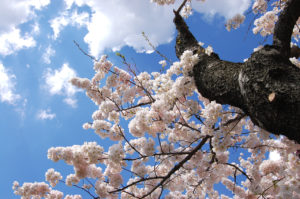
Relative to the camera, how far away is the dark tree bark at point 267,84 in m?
1.25

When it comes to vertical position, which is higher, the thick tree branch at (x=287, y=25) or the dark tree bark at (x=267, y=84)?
the thick tree branch at (x=287, y=25)

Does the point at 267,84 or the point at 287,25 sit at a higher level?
the point at 287,25

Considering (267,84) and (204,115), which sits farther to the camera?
(204,115)

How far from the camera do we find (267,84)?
4.39 ft

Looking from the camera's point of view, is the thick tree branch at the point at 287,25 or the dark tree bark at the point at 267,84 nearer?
the dark tree bark at the point at 267,84

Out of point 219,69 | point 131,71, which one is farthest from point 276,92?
point 131,71

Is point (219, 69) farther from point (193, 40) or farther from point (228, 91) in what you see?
point (193, 40)

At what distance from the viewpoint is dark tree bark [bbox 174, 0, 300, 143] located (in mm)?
1247

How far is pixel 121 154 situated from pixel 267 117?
1.68 metres

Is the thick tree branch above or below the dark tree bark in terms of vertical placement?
above

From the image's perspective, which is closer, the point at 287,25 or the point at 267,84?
the point at 267,84

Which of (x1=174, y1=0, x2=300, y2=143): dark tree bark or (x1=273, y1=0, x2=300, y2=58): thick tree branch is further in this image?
(x1=273, y1=0, x2=300, y2=58): thick tree branch

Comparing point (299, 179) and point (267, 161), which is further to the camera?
point (267, 161)

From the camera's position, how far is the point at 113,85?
4.13 m
